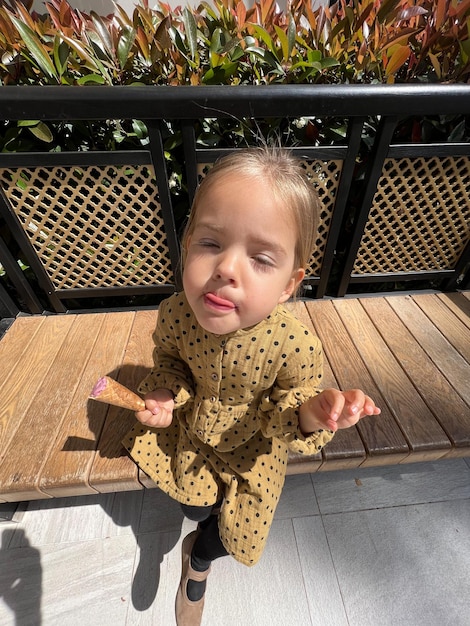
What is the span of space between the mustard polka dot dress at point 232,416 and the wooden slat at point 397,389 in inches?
22.2

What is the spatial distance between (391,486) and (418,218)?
55.7 inches

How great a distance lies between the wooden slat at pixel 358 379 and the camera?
1330 millimetres

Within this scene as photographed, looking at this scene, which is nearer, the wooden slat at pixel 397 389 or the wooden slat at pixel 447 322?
the wooden slat at pixel 397 389

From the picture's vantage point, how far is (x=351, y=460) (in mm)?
1320

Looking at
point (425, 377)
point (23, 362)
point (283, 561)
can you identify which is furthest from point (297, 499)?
point (23, 362)

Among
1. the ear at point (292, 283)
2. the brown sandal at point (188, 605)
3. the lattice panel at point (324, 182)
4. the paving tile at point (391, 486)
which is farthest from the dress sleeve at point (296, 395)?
the paving tile at point (391, 486)

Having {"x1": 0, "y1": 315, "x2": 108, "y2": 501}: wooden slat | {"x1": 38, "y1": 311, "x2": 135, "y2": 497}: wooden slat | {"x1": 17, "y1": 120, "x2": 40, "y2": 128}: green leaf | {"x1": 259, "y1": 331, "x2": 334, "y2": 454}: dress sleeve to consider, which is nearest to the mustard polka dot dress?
{"x1": 259, "y1": 331, "x2": 334, "y2": 454}: dress sleeve

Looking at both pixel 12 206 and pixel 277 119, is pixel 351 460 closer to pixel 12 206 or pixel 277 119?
pixel 277 119

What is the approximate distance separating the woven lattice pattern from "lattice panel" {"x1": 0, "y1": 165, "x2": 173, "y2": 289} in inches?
44.7

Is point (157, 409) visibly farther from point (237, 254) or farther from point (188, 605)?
point (188, 605)

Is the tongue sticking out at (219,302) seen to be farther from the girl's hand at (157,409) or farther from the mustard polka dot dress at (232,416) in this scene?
the girl's hand at (157,409)

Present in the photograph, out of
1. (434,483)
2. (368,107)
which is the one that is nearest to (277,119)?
(368,107)

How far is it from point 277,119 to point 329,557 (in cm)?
196

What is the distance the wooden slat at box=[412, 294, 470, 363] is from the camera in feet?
5.63
